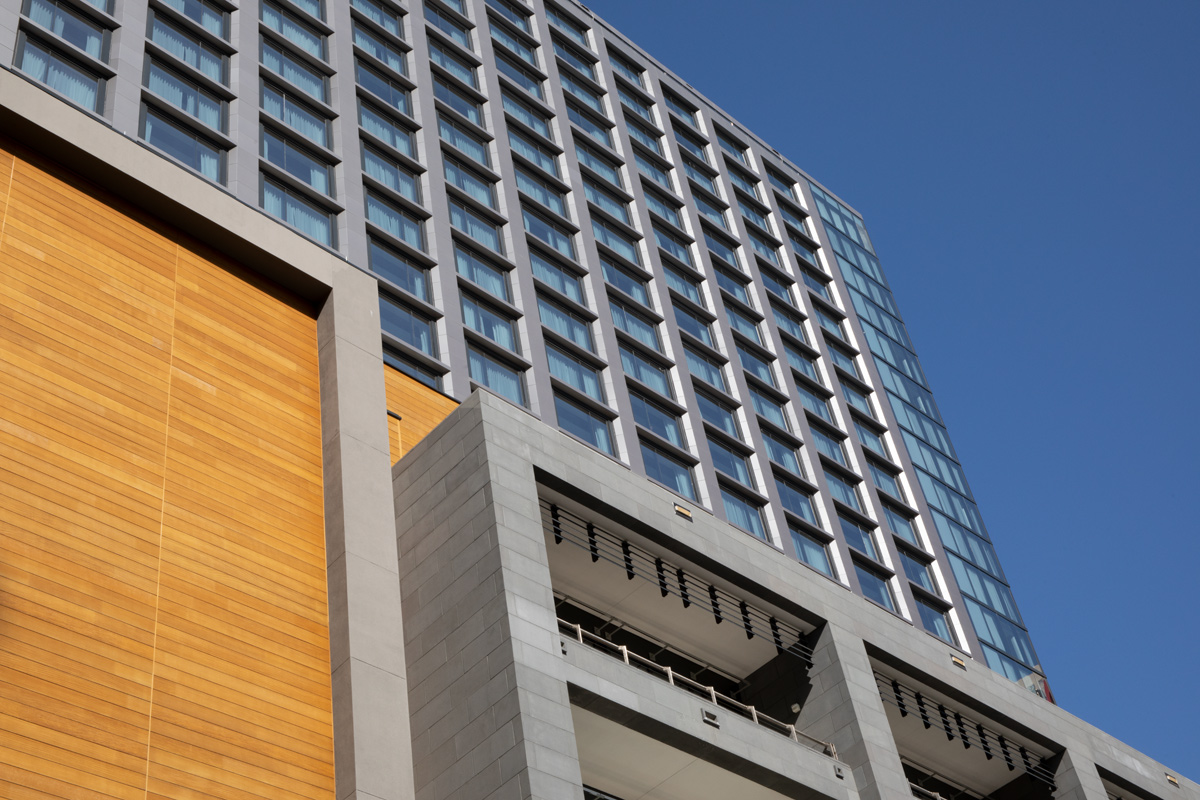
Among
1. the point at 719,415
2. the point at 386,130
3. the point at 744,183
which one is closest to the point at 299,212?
the point at 386,130

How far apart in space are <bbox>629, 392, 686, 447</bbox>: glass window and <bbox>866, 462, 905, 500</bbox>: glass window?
13874 millimetres

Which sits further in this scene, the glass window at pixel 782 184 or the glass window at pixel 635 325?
the glass window at pixel 782 184

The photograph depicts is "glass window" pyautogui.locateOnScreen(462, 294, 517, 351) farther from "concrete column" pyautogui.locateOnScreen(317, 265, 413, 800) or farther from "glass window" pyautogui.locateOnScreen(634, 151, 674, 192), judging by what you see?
"glass window" pyautogui.locateOnScreen(634, 151, 674, 192)

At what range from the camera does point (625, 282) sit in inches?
2457

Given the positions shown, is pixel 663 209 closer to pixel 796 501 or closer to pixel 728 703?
pixel 796 501

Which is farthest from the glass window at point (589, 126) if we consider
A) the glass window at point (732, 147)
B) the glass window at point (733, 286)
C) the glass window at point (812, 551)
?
the glass window at point (812, 551)

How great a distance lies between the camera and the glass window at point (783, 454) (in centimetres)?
6153

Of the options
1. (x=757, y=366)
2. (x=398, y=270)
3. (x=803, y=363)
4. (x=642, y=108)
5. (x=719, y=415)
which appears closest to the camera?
(x=398, y=270)

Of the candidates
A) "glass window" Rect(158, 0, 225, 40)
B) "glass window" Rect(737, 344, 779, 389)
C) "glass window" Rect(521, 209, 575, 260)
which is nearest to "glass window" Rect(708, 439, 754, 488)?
"glass window" Rect(737, 344, 779, 389)

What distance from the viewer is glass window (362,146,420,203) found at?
52.9 metres

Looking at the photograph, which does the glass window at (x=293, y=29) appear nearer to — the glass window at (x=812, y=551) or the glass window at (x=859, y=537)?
the glass window at (x=812, y=551)

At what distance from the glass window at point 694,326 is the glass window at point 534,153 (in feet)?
29.3

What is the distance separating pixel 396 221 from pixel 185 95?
896 centimetres

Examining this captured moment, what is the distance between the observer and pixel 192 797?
23.0 metres
